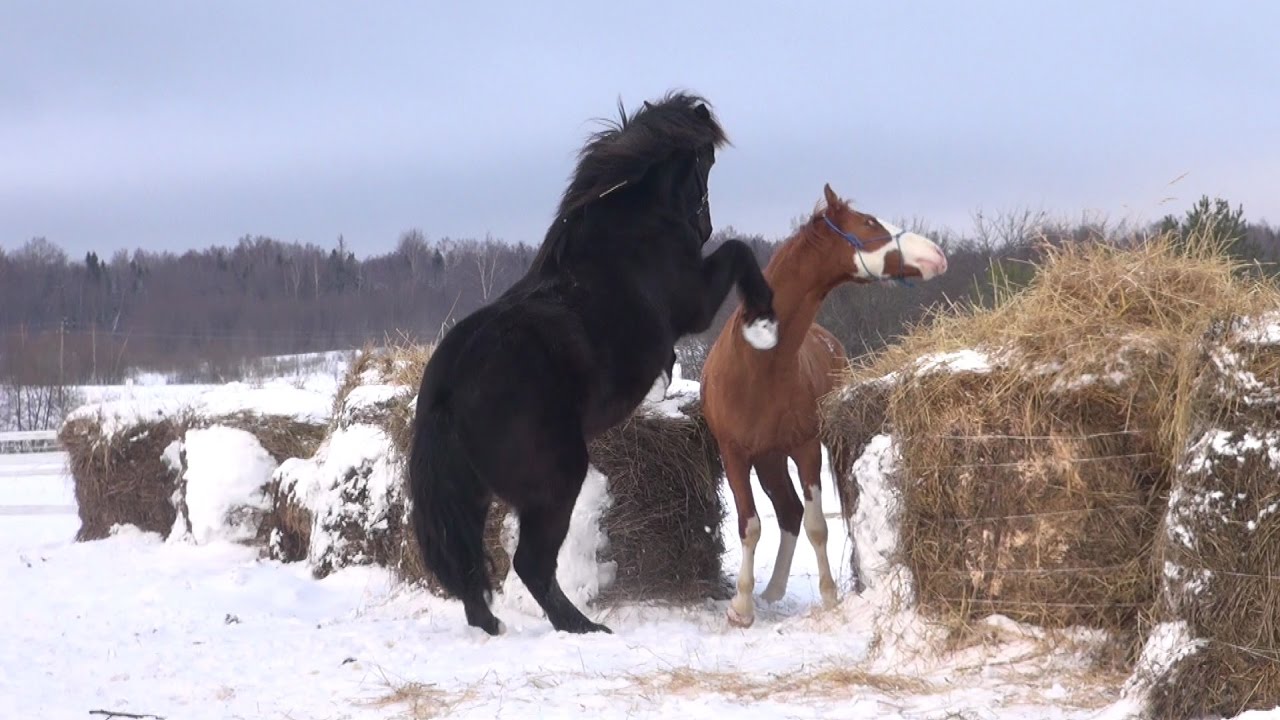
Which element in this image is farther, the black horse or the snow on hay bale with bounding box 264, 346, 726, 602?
the snow on hay bale with bounding box 264, 346, 726, 602

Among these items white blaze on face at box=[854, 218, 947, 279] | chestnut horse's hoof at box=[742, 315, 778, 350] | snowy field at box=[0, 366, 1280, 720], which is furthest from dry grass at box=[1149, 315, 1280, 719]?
chestnut horse's hoof at box=[742, 315, 778, 350]

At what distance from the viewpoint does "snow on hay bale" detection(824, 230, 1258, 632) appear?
15.0 feet

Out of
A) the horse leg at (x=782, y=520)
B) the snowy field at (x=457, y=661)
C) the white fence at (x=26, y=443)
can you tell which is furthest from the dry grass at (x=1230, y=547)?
the white fence at (x=26, y=443)

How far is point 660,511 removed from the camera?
7.30m

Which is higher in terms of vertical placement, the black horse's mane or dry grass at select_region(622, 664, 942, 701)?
the black horse's mane

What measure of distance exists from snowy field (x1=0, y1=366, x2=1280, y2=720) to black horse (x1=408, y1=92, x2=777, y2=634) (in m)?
0.53

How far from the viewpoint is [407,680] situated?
4926 mm

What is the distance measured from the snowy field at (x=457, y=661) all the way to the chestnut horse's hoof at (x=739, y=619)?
0.28 ft

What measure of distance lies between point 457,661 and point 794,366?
2591mm

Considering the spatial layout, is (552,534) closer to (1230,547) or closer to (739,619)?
(739,619)

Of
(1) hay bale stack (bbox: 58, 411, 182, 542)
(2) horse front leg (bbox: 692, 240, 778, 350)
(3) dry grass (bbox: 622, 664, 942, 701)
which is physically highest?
(2) horse front leg (bbox: 692, 240, 778, 350)

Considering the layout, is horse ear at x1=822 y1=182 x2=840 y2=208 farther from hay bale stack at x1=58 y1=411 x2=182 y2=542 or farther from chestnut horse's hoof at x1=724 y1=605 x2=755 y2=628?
hay bale stack at x1=58 y1=411 x2=182 y2=542

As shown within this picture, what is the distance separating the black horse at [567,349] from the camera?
576 cm

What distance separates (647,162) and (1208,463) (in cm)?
345
